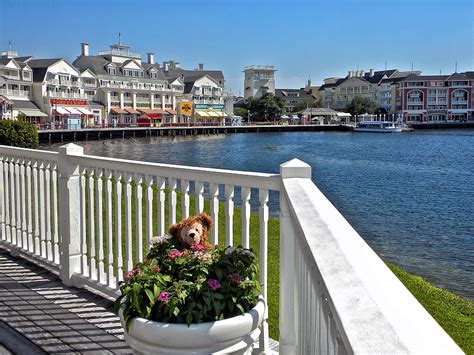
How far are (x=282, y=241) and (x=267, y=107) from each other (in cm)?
11905

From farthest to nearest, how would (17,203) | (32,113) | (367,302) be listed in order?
(32,113) < (17,203) < (367,302)

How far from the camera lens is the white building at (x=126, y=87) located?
85125mm

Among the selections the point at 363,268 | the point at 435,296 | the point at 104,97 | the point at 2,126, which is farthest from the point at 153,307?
the point at 104,97

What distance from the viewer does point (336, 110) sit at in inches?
5748

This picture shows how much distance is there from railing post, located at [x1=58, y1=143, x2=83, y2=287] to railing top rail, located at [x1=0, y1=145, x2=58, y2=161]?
19 cm

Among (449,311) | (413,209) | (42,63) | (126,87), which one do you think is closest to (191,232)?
(449,311)

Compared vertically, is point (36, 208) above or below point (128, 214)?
below

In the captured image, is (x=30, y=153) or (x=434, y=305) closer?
(x=30, y=153)

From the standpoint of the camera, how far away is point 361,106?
434 feet

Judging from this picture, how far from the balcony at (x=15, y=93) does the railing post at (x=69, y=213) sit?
232 ft

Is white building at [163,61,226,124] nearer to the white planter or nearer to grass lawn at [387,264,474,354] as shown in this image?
grass lawn at [387,264,474,354]

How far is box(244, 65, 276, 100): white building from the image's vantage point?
Answer: 14562 cm

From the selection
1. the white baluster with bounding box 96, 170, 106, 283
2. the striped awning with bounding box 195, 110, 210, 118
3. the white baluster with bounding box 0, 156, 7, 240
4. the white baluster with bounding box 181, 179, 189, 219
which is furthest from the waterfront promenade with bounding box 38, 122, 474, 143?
the white baluster with bounding box 181, 179, 189, 219

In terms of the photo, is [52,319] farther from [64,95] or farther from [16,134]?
[64,95]
